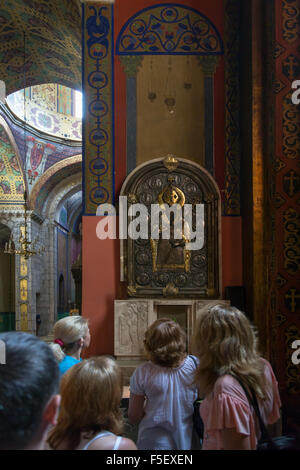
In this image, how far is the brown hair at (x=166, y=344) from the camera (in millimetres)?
2451

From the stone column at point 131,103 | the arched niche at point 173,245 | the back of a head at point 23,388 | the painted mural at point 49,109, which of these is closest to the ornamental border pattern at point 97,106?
the stone column at point 131,103

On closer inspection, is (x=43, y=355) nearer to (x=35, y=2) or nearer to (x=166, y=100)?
(x=166, y=100)

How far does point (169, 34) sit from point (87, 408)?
21.8ft

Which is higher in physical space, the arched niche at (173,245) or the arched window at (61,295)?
the arched niche at (173,245)

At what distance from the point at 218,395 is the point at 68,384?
0.67m

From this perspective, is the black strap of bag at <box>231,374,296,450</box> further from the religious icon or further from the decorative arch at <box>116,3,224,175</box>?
the decorative arch at <box>116,3,224,175</box>

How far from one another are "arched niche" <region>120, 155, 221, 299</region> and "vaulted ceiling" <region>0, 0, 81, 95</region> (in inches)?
177

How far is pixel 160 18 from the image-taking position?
7070 millimetres

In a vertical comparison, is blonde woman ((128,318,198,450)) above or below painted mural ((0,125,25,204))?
below

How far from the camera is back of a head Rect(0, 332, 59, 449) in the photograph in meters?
1.21

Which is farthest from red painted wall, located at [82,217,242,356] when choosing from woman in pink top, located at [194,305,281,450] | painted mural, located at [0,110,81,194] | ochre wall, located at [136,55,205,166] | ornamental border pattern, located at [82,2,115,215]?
painted mural, located at [0,110,81,194]

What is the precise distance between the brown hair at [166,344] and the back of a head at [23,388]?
3.99 feet

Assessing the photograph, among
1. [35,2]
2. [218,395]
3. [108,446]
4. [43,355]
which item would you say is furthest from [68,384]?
[35,2]

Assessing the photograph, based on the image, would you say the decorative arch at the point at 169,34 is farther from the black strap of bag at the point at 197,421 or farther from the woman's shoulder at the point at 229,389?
the woman's shoulder at the point at 229,389
